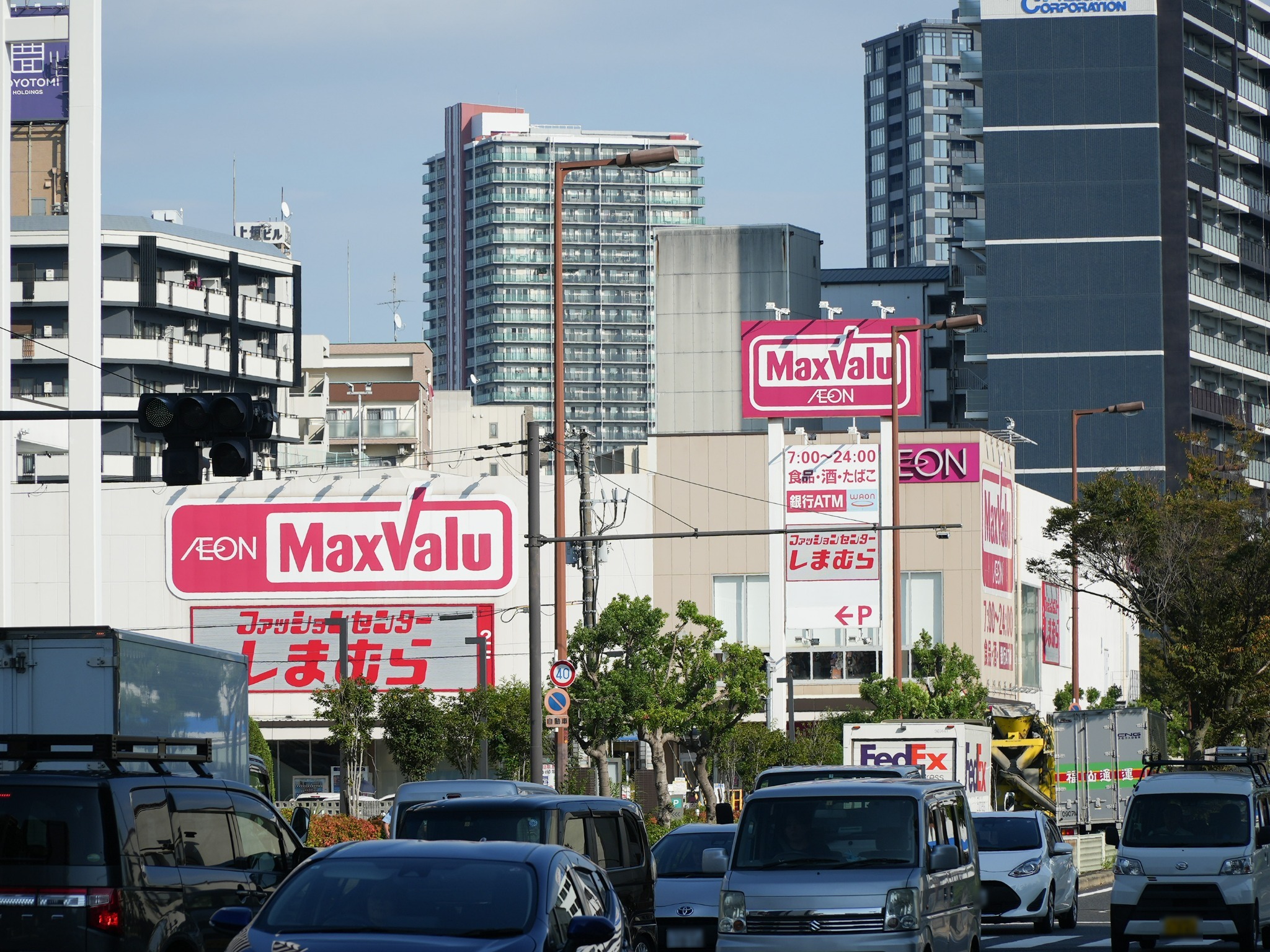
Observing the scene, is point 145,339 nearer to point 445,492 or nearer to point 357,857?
point 445,492

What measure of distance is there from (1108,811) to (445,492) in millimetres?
34307

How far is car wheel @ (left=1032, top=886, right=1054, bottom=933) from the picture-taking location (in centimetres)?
2595

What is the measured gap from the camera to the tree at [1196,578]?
43.1 m

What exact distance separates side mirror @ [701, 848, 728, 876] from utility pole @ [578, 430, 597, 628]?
19009 millimetres

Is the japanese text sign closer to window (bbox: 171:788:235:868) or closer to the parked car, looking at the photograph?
the parked car

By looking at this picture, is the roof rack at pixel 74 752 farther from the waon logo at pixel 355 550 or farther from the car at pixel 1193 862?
the waon logo at pixel 355 550

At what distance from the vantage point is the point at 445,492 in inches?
2749

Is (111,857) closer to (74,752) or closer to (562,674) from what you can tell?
(74,752)

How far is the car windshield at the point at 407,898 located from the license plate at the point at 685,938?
33.3 feet

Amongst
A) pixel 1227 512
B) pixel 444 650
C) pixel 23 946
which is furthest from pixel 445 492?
pixel 23 946

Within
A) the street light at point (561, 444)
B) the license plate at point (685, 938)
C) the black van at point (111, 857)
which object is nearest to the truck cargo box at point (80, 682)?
the black van at point (111, 857)

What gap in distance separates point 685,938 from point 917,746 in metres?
13.2

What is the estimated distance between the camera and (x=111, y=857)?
1230cm

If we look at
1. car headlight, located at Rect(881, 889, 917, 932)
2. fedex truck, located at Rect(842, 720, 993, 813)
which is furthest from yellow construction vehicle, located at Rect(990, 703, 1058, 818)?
car headlight, located at Rect(881, 889, 917, 932)
